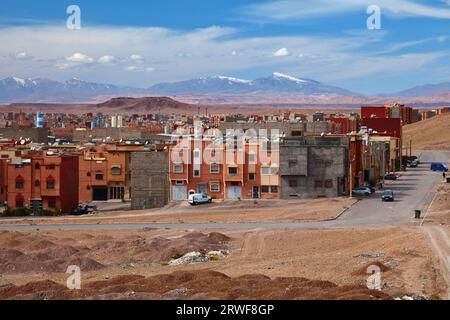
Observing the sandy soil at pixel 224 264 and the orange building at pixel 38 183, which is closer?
the sandy soil at pixel 224 264

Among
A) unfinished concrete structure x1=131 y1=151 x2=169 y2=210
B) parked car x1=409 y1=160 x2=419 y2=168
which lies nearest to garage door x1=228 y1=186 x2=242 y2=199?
unfinished concrete structure x1=131 y1=151 x2=169 y2=210

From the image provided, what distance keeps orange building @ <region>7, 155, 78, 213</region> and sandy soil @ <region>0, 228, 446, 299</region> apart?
597 inches

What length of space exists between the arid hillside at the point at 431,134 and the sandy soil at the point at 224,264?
337ft

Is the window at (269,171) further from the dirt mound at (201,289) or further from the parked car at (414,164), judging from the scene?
the parked car at (414,164)

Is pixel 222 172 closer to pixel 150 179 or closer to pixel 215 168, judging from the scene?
pixel 215 168

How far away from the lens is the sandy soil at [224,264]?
24.5 meters

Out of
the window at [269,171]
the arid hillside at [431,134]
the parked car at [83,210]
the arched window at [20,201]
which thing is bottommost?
the parked car at [83,210]

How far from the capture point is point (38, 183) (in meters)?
62.3

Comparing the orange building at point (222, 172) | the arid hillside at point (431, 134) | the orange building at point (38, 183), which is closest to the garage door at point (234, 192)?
the orange building at point (222, 172)

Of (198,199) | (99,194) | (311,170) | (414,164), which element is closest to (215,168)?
(198,199)

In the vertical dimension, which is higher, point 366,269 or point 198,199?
point 198,199

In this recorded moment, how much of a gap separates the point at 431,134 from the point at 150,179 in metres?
100.0
